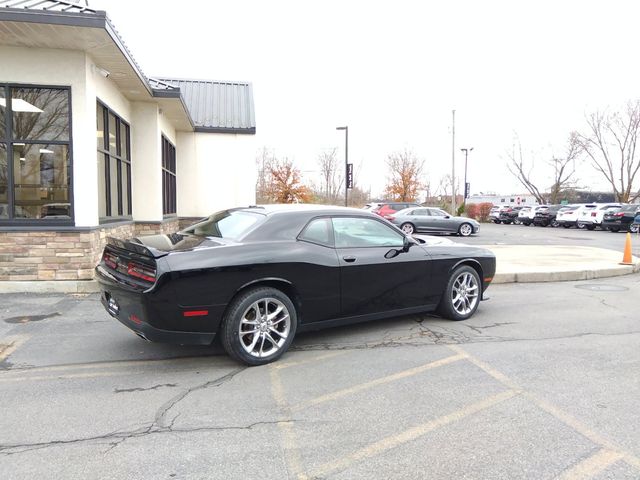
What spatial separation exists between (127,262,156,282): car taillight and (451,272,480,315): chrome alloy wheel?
3.67 metres

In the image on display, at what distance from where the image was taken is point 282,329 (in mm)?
4672

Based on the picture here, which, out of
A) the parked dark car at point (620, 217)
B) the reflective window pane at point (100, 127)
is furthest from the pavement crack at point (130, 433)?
the parked dark car at point (620, 217)

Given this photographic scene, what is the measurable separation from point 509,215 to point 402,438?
38370 millimetres

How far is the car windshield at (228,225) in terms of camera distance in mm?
4957

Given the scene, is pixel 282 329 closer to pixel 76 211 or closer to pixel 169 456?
pixel 169 456

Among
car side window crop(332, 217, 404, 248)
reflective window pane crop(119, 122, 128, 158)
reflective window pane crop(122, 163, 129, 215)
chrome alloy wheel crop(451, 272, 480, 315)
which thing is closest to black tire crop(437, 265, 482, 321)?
chrome alloy wheel crop(451, 272, 480, 315)

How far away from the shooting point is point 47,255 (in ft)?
24.9

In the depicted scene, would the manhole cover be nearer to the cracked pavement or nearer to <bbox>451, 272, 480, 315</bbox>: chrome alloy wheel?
the cracked pavement

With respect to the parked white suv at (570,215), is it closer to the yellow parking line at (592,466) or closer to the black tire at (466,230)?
the black tire at (466,230)

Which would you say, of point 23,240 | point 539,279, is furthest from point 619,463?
point 23,240

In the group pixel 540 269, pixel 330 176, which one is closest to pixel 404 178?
pixel 330 176

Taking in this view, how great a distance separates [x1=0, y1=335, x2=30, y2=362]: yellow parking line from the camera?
4779mm

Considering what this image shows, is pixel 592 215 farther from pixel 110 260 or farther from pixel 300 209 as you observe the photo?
pixel 110 260

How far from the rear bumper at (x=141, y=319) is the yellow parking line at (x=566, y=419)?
2.55 m
